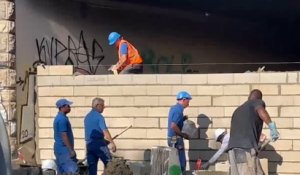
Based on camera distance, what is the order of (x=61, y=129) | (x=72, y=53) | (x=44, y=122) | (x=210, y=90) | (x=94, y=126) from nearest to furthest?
(x=61, y=129)
(x=94, y=126)
(x=210, y=90)
(x=44, y=122)
(x=72, y=53)

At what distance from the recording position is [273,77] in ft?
38.0

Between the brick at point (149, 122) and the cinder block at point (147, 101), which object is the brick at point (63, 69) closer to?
the cinder block at point (147, 101)

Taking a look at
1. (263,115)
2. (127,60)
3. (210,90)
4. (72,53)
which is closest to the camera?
(263,115)

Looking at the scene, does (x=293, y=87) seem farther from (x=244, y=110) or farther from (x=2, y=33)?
(x=2, y=33)

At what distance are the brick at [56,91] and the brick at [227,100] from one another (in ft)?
7.70

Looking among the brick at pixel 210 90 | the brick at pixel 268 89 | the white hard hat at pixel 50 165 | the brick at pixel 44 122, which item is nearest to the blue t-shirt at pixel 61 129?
the white hard hat at pixel 50 165

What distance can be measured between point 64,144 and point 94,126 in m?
0.55

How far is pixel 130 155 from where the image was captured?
39.6 feet

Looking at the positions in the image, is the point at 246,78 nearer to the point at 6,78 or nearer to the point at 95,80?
the point at 95,80

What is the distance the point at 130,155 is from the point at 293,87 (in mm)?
2750

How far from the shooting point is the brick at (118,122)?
1206 centimetres

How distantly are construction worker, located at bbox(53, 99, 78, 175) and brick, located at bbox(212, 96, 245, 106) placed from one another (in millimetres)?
2306

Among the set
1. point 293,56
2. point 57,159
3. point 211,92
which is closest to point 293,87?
point 211,92

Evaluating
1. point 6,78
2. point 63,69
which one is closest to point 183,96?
point 63,69
